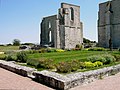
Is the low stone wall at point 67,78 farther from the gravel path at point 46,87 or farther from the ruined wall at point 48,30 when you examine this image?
the ruined wall at point 48,30

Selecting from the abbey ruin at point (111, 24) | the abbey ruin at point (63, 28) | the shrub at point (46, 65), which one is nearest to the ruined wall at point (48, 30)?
the abbey ruin at point (63, 28)

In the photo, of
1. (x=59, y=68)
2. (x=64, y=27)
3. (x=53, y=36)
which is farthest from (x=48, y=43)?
(x=59, y=68)

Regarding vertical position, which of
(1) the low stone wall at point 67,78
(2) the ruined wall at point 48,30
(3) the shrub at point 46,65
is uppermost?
(2) the ruined wall at point 48,30

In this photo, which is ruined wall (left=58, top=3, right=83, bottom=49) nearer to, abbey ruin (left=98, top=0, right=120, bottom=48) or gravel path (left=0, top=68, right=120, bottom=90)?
abbey ruin (left=98, top=0, right=120, bottom=48)

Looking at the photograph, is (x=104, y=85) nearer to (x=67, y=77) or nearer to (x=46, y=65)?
(x=67, y=77)

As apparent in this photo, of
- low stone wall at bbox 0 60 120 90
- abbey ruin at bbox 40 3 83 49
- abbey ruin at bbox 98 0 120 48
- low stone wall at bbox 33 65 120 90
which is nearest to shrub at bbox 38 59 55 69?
low stone wall at bbox 0 60 120 90

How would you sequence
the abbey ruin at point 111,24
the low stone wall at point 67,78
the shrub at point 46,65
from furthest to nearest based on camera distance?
the abbey ruin at point 111,24, the shrub at point 46,65, the low stone wall at point 67,78

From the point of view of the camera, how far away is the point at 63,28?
107 ft

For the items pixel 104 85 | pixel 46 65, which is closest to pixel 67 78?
pixel 104 85

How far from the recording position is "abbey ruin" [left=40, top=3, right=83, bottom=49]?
106 feet

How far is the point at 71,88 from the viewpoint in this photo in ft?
23.5

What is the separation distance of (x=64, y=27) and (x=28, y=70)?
2348 cm

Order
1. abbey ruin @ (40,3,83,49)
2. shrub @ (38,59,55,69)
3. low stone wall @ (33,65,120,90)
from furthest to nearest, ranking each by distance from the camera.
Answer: abbey ruin @ (40,3,83,49)
shrub @ (38,59,55,69)
low stone wall @ (33,65,120,90)

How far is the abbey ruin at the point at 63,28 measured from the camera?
106 ft
